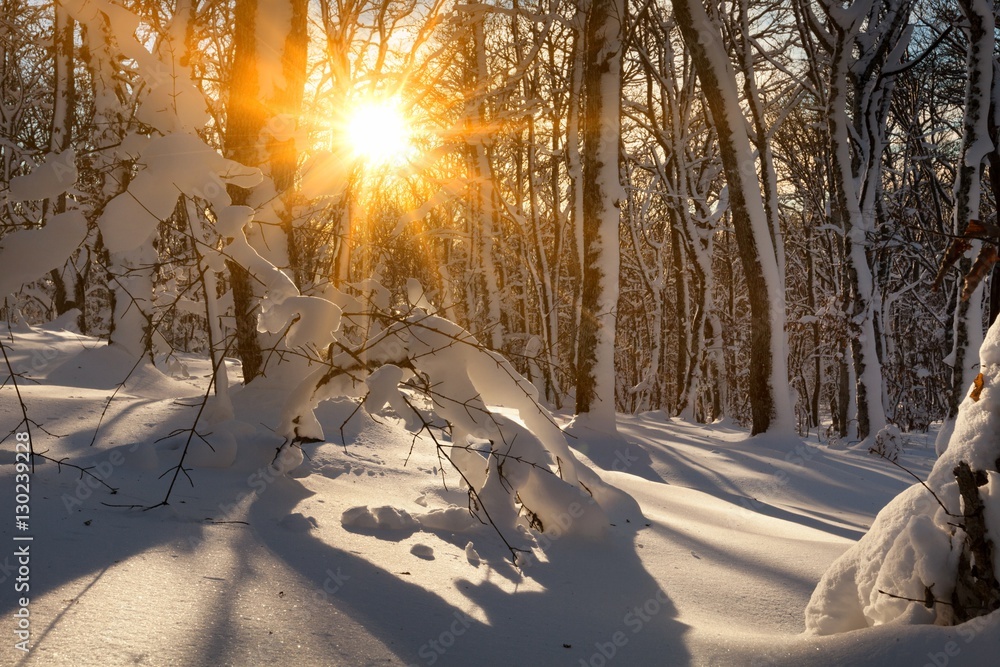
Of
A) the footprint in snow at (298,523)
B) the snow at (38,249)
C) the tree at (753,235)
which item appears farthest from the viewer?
the tree at (753,235)

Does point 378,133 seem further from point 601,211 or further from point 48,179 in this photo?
point 48,179

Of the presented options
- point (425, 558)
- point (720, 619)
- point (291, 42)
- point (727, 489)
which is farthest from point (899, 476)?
point (291, 42)

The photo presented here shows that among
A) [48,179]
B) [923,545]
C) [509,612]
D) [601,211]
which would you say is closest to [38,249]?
[48,179]

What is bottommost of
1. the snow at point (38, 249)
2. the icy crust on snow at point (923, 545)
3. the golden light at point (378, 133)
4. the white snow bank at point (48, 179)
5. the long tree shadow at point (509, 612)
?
the long tree shadow at point (509, 612)

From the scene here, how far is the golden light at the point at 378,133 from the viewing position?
727 cm

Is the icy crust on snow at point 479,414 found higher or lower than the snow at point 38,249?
lower

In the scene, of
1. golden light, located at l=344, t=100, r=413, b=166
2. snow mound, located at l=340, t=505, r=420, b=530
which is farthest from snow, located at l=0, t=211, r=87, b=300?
golden light, located at l=344, t=100, r=413, b=166

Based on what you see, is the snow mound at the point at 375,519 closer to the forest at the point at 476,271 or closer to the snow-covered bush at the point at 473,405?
the forest at the point at 476,271

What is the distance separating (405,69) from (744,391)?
23.9 meters

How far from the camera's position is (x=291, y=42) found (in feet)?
18.1

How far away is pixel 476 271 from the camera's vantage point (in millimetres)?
16938

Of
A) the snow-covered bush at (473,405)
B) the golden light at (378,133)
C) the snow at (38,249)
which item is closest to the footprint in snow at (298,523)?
the snow-covered bush at (473,405)

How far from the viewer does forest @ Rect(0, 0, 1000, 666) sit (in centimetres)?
204

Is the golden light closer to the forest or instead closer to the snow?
the forest
